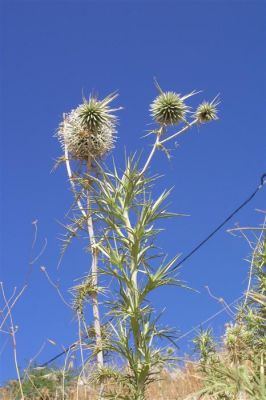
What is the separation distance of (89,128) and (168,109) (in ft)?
3.43

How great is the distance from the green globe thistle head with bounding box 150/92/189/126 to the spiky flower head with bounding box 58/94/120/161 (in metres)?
0.48

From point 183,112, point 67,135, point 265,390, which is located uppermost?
point 183,112

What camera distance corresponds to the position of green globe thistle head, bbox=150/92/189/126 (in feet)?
17.9

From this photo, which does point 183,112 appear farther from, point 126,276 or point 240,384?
point 240,384

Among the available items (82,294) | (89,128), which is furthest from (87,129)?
(82,294)

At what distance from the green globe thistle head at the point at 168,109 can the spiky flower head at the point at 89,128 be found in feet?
1.56

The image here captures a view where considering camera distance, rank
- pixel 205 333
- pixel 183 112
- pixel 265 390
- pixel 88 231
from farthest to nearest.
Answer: pixel 183 112
pixel 88 231
pixel 205 333
pixel 265 390

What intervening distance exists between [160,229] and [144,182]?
27 centimetres

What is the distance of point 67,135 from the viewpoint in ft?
16.4

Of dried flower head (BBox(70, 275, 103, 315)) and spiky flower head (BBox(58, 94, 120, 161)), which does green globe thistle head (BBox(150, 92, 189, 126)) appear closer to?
spiky flower head (BBox(58, 94, 120, 161))

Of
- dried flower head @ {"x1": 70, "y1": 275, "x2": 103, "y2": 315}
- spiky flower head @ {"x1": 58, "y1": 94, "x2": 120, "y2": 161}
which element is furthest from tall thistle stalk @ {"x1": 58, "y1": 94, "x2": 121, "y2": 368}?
dried flower head @ {"x1": 70, "y1": 275, "x2": 103, "y2": 315}


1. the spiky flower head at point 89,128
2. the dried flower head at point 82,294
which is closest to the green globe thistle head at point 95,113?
the spiky flower head at point 89,128

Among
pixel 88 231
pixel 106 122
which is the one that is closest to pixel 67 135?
pixel 106 122

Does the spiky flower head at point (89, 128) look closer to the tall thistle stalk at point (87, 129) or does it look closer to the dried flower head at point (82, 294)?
the tall thistle stalk at point (87, 129)
